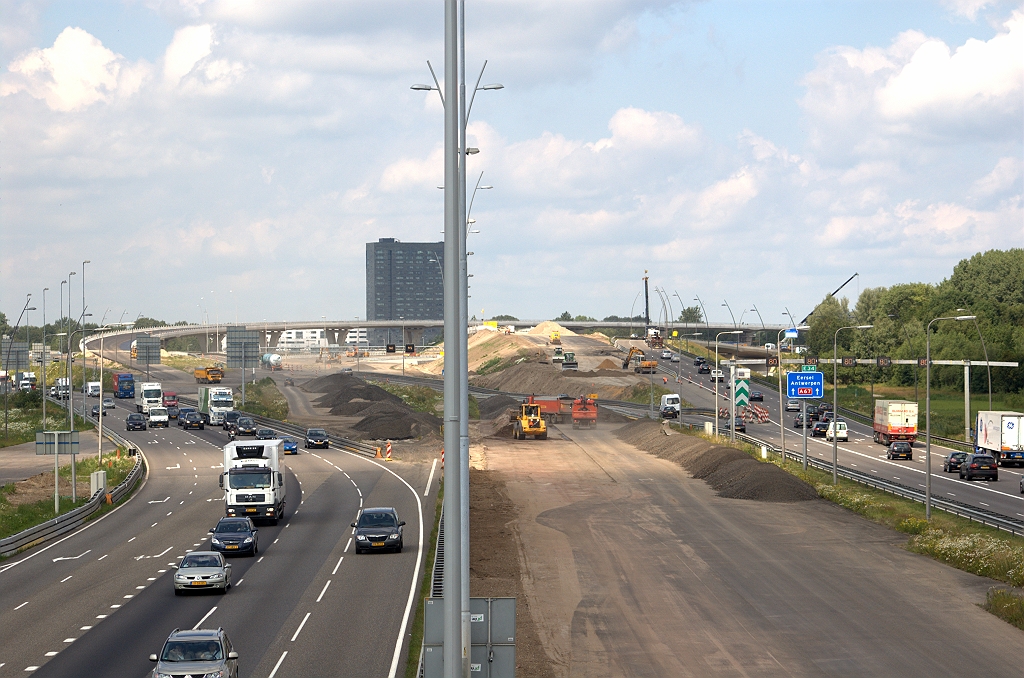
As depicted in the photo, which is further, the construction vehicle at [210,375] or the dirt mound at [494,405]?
the construction vehicle at [210,375]

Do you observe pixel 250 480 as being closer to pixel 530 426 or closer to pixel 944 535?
pixel 944 535

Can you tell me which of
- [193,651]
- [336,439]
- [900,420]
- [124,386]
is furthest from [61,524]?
[124,386]

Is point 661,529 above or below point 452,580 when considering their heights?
below

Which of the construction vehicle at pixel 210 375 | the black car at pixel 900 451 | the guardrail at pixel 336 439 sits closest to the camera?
the black car at pixel 900 451

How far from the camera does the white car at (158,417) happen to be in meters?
109

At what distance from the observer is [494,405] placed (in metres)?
134

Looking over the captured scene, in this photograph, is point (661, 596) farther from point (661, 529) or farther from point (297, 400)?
point (297, 400)

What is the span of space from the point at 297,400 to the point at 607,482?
86.4m

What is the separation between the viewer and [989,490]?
211ft

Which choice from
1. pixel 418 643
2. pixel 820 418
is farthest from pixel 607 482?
pixel 820 418

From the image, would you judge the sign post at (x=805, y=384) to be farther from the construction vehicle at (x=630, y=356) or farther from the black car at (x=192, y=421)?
the construction vehicle at (x=630, y=356)

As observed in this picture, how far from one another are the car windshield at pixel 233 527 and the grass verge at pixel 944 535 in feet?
85.9

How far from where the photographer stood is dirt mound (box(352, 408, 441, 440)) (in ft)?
325

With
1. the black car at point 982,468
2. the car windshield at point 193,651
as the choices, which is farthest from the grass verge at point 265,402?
the car windshield at point 193,651
